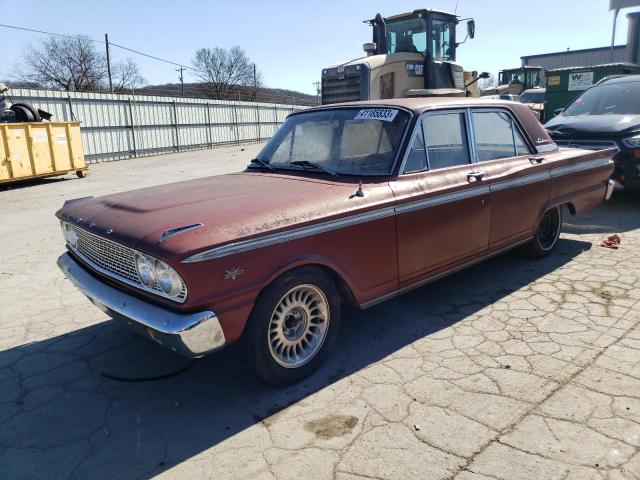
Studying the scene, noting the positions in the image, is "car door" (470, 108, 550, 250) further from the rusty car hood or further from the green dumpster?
the green dumpster

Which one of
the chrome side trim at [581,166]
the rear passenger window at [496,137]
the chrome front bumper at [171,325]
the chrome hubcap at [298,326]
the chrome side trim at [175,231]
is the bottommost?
the chrome hubcap at [298,326]

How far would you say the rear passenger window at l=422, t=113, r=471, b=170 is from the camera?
3875mm

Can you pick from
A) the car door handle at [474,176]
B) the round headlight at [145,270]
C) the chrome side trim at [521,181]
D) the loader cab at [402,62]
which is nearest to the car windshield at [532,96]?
the loader cab at [402,62]

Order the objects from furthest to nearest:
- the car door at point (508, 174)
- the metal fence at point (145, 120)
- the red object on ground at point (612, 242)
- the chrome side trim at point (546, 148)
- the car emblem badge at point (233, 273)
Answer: the metal fence at point (145, 120) < the red object on ground at point (612, 242) < the chrome side trim at point (546, 148) < the car door at point (508, 174) < the car emblem badge at point (233, 273)

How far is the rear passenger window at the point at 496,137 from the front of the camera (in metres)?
4.36

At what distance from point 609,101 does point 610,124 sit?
1.28 metres

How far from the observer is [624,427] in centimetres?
261

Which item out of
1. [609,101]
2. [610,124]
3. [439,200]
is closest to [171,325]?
[439,200]

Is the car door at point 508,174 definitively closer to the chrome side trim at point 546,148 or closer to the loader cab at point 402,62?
the chrome side trim at point 546,148

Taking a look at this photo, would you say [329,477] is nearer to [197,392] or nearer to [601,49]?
[197,392]

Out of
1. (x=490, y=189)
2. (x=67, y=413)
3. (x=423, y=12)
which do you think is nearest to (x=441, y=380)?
(x=490, y=189)

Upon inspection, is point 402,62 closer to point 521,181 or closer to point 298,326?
point 521,181

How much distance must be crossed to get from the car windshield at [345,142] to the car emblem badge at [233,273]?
1302mm

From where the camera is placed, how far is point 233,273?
269cm
